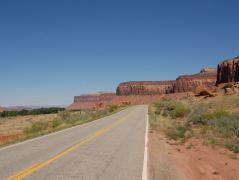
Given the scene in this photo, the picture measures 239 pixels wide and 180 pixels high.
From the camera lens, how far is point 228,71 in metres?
107

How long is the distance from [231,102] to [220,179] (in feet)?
125

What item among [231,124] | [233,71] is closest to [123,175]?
[231,124]

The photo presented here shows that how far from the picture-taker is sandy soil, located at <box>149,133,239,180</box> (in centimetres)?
757

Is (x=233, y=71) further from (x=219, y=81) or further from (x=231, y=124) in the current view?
(x=231, y=124)

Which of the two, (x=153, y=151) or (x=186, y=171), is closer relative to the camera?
(x=186, y=171)

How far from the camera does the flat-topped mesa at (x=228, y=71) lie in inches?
4043

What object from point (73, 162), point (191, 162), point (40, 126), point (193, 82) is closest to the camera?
point (73, 162)

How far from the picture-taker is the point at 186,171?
7.96 m

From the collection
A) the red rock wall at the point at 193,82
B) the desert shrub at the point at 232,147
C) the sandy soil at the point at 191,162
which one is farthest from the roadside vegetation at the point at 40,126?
the red rock wall at the point at 193,82

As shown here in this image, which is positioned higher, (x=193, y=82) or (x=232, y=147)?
(x=193, y=82)

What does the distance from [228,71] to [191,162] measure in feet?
350

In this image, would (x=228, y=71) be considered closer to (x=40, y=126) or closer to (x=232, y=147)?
(x=40, y=126)

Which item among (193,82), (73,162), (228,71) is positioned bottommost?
(73,162)

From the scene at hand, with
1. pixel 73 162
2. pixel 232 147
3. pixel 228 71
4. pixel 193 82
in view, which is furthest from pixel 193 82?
pixel 73 162
